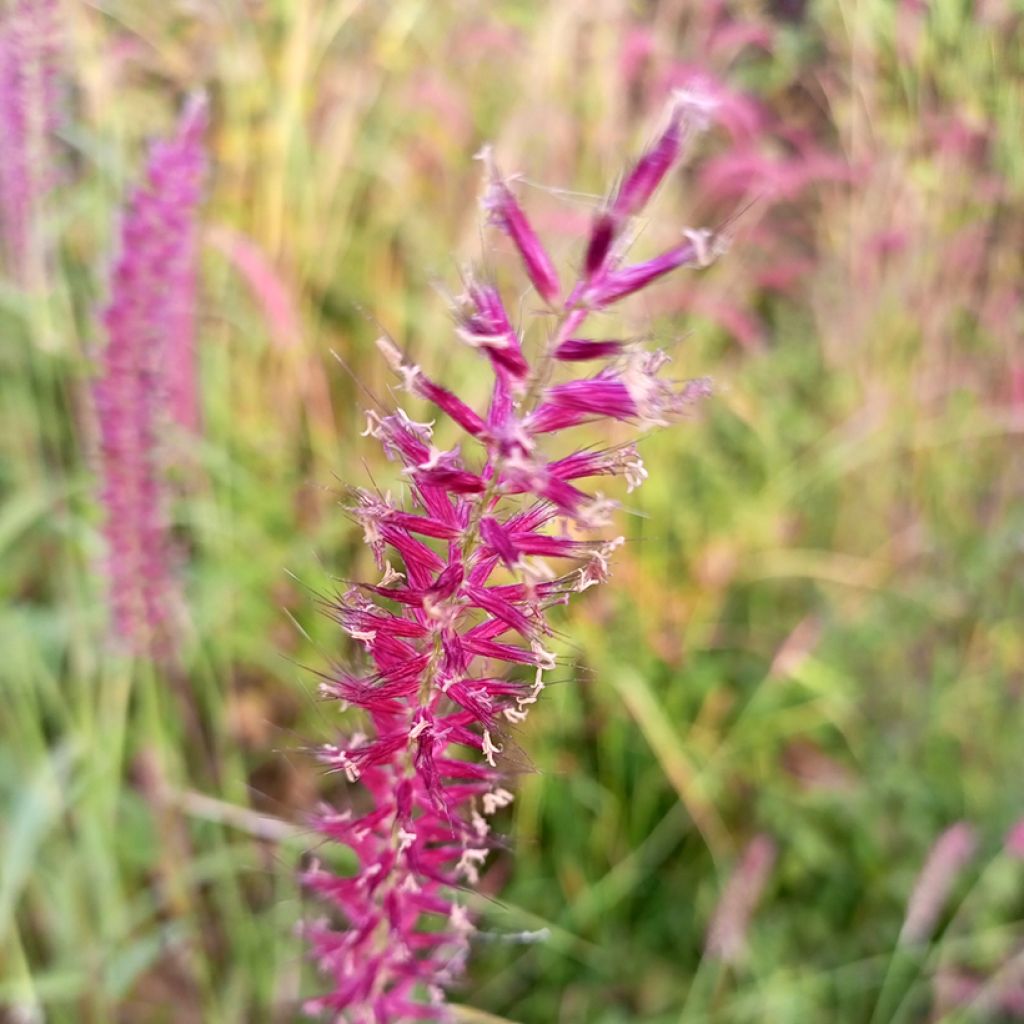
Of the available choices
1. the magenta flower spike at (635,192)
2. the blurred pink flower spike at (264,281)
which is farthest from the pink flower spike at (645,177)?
the blurred pink flower spike at (264,281)

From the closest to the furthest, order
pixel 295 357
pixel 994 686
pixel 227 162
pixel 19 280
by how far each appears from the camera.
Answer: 1. pixel 19 280
2. pixel 295 357
3. pixel 994 686
4. pixel 227 162

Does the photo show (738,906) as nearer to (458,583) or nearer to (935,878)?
(935,878)

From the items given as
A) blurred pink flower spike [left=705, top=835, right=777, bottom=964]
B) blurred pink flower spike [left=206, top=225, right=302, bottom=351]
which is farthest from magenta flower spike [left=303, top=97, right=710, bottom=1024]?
blurred pink flower spike [left=206, top=225, right=302, bottom=351]

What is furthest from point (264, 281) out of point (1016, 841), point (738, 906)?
point (1016, 841)

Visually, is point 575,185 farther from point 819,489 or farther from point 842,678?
point 842,678

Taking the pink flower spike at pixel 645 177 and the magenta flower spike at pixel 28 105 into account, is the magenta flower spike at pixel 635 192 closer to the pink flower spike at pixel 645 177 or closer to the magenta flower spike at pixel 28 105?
the pink flower spike at pixel 645 177

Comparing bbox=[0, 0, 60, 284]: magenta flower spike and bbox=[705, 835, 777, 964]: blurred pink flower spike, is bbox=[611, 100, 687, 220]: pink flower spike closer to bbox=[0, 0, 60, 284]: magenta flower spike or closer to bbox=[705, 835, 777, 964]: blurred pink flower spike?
bbox=[0, 0, 60, 284]: magenta flower spike

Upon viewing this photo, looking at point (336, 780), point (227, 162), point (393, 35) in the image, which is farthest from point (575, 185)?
point (336, 780)
